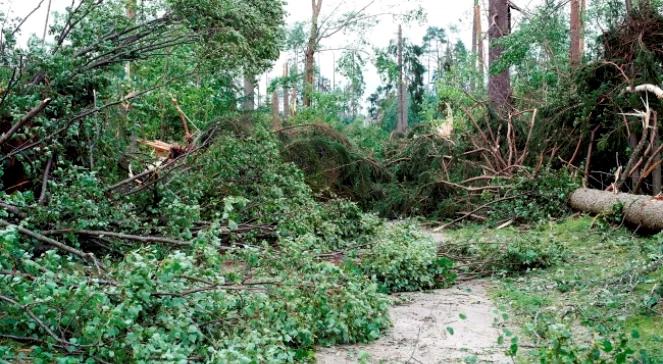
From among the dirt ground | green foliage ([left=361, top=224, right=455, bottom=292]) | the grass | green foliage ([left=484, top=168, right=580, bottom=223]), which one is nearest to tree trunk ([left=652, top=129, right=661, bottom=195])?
green foliage ([left=484, top=168, right=580, bottom=223])

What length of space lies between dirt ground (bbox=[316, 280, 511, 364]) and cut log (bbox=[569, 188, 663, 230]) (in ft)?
7.77

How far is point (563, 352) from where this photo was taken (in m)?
3.19

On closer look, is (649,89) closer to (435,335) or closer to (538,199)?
(538,199)

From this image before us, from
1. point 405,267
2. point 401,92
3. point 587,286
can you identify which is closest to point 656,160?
point 587,286

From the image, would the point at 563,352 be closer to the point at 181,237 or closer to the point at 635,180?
the point at 181,237

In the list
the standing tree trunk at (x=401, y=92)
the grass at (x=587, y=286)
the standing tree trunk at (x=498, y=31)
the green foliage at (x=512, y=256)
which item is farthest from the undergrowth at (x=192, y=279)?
the standing tree trunk at (x=401, y=92)

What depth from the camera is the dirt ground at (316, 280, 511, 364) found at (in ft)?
12.4

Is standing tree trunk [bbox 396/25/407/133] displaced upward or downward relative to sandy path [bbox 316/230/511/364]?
upward

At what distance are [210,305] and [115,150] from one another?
334cm

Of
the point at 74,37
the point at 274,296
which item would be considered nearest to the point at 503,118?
the point at 74,37

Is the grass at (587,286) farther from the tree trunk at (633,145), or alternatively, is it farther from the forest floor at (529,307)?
the tree trunk at (633,145)

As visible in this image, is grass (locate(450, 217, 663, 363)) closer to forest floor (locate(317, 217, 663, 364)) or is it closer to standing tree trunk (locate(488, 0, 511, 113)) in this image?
forest floor (locate(317, 217, 663, 364))

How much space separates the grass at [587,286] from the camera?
13.1 ft

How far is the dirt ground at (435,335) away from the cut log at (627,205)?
2.37 m
